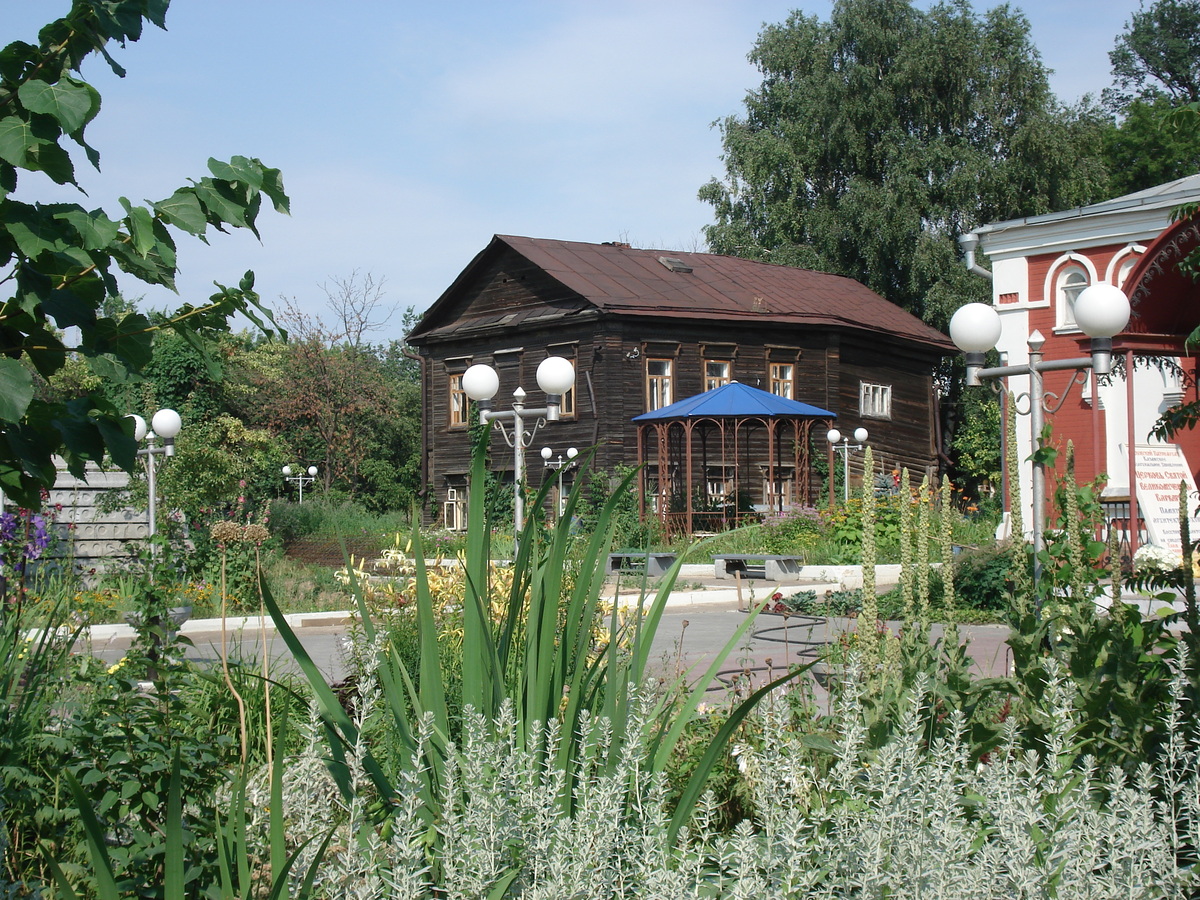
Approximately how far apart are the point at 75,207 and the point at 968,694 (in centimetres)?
269

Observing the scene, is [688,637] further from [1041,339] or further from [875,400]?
[875,400]

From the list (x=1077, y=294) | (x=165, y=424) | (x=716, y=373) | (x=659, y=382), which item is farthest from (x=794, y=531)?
(x=165, y=424)

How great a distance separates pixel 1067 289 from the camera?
19.6 metres

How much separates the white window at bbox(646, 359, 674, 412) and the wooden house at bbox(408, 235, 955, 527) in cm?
4

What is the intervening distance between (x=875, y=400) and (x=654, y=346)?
7.43 metres

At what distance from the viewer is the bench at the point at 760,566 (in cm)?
1680

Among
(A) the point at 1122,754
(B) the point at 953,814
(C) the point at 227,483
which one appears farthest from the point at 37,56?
(C) the point at 227,483

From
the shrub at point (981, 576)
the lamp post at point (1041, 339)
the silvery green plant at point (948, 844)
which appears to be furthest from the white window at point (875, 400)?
the silvery green plant at point (948, 844)

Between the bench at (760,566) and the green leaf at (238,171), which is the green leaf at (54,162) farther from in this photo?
the bench at (760,566)

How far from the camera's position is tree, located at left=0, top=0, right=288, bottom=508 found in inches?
78.6

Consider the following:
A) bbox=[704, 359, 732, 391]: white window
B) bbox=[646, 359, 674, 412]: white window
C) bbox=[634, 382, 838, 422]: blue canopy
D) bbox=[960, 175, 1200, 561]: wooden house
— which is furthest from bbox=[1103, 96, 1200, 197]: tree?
bbox=[634, 382, 838, 422]: blue canopy

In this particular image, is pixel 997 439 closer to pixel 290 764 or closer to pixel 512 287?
pixel 512 287

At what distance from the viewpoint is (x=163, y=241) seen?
220 centimetres

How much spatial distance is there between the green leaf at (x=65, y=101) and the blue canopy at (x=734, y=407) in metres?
20.9
